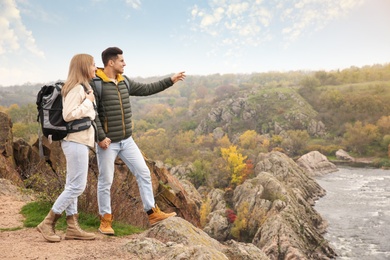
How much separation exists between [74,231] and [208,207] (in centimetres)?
3796

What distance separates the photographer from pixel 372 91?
11250 cm

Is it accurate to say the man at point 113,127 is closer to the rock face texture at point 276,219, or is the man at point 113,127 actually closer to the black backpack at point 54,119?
the black backpack at point 54,119

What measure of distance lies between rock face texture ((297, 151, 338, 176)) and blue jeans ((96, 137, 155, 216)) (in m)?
62.1

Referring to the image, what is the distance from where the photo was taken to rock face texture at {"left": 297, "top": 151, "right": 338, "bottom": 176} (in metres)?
65.0

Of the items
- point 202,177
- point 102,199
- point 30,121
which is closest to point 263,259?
point 102,199

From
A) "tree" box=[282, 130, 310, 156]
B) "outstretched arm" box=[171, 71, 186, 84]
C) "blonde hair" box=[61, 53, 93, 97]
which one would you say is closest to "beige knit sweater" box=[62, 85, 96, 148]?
"blonde hair" box=[61, 53, 93, 97]

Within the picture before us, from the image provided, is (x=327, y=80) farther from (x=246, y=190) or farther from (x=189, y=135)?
(x=246, y=190)

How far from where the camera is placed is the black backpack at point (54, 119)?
4.78 meters

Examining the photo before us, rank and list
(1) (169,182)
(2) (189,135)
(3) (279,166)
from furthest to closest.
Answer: (2) (189,135)
(3) (279,166)
(1) (169,182)

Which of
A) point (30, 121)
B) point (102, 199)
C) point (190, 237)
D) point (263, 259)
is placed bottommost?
point (30, 121)

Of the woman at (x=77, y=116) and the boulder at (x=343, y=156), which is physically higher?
the woman at (x=77, y=116)

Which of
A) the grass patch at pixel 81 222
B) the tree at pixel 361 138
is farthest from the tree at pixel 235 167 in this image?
the grass patch at pixel 81 222

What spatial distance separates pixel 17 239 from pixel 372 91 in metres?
124

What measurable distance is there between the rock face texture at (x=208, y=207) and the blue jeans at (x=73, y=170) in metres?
0.81
